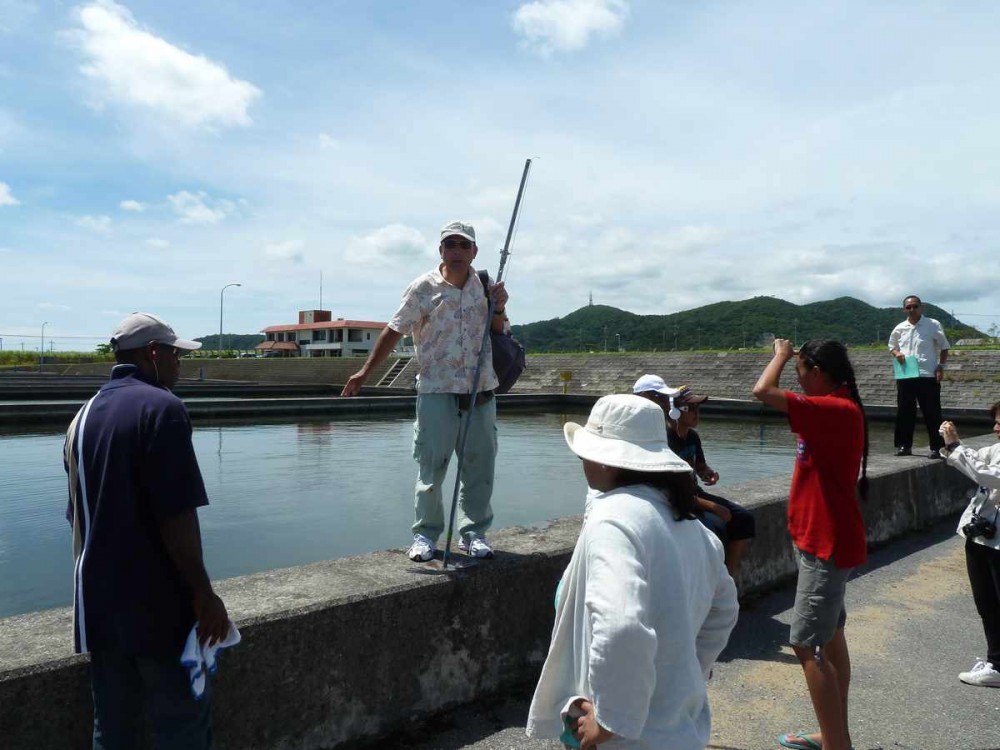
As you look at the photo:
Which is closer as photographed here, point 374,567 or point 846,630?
point 374,567

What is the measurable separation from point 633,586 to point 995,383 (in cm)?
2293

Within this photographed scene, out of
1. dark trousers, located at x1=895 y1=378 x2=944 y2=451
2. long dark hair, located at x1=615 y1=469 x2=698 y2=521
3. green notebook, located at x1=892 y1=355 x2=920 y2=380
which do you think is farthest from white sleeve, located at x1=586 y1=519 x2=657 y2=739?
green notebook, located at x1=892 y1=355 x2=920 y2=380

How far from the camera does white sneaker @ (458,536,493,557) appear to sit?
332 cm

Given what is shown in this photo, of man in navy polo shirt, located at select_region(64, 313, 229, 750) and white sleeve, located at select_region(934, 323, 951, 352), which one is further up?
white sleeve, located at select_region(934, 323, 951, 352)

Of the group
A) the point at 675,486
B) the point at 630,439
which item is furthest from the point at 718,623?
the point at 630,439

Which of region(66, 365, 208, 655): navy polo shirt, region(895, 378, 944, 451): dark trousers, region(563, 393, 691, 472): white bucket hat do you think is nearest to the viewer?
region(563, 393, 691, 472): white bucket hat

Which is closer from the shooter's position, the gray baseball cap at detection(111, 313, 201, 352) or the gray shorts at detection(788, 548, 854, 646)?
the gray baseball cap at detection(111, 313, 201, 352)

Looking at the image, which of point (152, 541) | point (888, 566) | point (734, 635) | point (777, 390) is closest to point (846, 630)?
point (734, 635)

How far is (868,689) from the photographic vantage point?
341cm

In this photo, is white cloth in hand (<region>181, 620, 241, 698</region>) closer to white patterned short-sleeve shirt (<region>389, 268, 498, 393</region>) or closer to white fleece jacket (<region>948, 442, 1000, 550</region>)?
white patterned short-sleeve shirt (<region>389, 268, 498, 393</region>)

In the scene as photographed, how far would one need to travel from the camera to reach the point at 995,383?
2045cm

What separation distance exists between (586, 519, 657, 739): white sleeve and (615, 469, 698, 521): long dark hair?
0.24 m

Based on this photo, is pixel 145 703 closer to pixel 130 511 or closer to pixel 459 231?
pixel 130 511

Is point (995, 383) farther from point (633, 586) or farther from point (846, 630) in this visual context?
point (633, 586)
